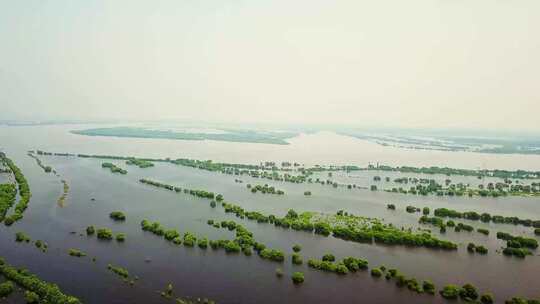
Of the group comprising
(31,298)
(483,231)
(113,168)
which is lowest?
(31,298)

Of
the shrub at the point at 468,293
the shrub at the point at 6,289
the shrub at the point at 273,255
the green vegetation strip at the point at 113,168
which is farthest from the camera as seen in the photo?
the green vegetation strip at the point at 113,168

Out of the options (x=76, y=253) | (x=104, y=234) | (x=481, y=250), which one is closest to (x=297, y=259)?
(x=481, y=250)

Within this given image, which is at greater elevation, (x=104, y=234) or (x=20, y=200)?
(x=20, y=200)

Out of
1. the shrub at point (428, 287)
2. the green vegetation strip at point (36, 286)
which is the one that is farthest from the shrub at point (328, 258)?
the green vegetation strip at point (36, 286)

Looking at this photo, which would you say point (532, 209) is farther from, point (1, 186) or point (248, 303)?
point (1, 186)

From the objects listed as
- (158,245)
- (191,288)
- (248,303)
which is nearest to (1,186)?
(158,245)

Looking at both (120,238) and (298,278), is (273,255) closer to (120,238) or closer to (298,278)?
(298,278)

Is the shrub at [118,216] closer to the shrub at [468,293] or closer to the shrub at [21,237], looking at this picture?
the shrub at [21,237]

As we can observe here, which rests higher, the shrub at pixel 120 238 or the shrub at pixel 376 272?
the shrub at pixel 120 238

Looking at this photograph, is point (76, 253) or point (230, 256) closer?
point (76, 253)

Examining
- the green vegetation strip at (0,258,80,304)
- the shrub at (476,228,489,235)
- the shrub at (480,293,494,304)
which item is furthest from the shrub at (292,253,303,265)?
the shrub at (476,228,489,235)

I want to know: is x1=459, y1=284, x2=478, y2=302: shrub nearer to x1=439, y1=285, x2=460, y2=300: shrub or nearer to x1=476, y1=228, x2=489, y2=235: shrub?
x1=439, y1=285, x2=460, y2=300: shrub

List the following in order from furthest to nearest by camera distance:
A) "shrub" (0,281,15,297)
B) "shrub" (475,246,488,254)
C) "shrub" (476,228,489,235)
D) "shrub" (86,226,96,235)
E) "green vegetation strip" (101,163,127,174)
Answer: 1. "green vegetation strip" (101,163,127,174)
2. "shrub" (476,228,489,235)
3. "shrub" (86,226,96,235)
4. "shrub" (475,246,488,254)
5. "shrub" (0,281,15,297)
